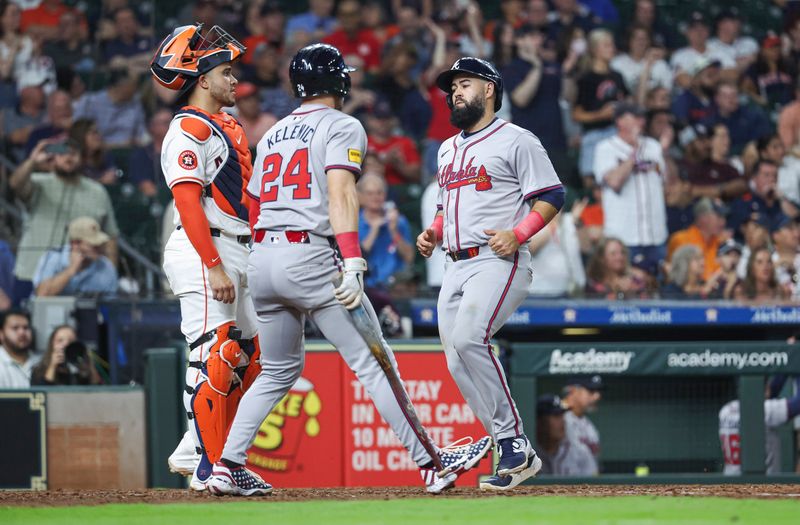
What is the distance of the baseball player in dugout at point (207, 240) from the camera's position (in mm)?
5602

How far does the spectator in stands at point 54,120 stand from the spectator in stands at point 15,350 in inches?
97.3

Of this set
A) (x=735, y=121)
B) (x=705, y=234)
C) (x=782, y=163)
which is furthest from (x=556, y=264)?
(x=735, y=121)

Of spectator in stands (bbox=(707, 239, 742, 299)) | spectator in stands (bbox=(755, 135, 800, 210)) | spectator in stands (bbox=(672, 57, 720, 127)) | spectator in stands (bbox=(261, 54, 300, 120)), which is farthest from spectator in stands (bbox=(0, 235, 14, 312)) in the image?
spectator in stands (bbox=(755, 135, 800, 210))

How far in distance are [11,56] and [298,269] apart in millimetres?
7451

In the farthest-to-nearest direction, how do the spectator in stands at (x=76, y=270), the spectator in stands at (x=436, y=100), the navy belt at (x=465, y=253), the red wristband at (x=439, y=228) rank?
1. the spectator in stands at (x=436, y=100)
2. the spectator in stands at (x=76, y=270)
3. the red wristband at (x=439, y=228)
4. the navy belt at (x=465, y=253)

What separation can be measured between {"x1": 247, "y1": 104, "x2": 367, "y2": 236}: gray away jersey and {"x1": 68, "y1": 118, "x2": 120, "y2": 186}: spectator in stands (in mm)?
5544

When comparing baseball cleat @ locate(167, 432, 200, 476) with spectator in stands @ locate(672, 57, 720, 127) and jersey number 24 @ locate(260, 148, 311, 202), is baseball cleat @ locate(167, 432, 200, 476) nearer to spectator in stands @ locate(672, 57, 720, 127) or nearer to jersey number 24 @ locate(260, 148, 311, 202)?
jersey number 24 @ locate(260, 148, 311, 202)

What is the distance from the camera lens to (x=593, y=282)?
1023 cm

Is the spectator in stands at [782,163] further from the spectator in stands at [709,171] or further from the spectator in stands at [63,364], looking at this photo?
the spectator in stands at [63,364]

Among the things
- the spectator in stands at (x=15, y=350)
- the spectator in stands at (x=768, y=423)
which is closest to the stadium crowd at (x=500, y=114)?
the spectator in stands at (x=15, y=350)

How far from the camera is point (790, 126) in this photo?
1241 cm

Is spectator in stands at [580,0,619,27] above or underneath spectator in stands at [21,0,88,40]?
above

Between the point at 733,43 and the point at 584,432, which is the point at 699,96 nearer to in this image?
the point at 733,43

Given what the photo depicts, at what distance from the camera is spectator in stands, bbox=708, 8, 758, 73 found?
13.5 m
